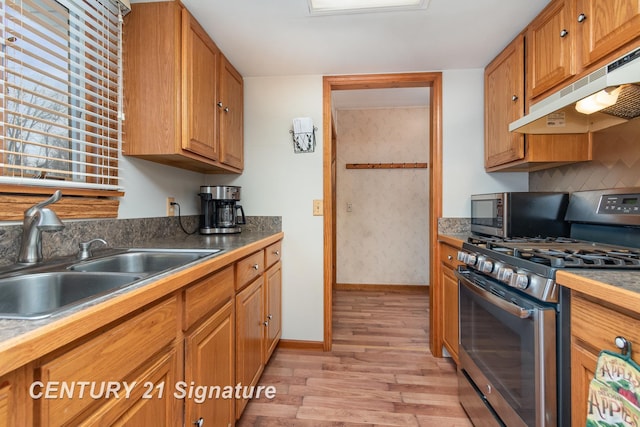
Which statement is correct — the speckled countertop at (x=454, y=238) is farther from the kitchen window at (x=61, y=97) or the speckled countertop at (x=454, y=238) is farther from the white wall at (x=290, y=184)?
the kitchen window at (x=61, y=97)

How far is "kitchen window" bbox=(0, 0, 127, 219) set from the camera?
969 millimetres

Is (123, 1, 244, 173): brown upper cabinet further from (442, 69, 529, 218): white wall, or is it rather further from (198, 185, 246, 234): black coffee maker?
(442, 69, 529, 218): white wall

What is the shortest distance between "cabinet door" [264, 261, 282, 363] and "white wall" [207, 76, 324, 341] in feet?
0.28

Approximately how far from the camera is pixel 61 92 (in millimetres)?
1080

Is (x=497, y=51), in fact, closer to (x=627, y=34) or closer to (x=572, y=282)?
(x=627, y=34)

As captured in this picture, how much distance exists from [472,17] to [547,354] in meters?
1.65

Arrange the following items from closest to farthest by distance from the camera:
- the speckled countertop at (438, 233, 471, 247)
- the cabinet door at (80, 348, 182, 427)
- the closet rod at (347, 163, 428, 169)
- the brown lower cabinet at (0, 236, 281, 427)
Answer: the brown lower cabinet at (0, 236, 281, 427)
the cabinet door at (80, 348, 182, 427)
the speckled countertop at (438, 233, 471, 247)
the closet rod at (347, 163, 428, 169)

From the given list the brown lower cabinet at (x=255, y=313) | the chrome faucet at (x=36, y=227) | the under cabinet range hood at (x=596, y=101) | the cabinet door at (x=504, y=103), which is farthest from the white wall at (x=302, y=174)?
the chrome faucet at (x=36, y=227)

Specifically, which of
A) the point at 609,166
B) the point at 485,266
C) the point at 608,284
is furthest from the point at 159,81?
the point at 609,166

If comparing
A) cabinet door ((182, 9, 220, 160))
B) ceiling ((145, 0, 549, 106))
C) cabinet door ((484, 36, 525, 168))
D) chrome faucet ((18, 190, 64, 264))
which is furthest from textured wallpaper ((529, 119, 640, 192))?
chrome faucet ((18, 190, 64, 264))

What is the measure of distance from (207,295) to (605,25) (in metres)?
1.90

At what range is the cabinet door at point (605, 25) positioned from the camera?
1068mm

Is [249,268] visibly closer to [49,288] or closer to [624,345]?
[49,288]

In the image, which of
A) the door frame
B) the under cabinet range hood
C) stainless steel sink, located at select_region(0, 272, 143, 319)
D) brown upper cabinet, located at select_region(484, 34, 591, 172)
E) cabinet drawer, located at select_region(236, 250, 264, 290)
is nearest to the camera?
stainless steel sink, located at select_region(0, 272, 143, 319)
